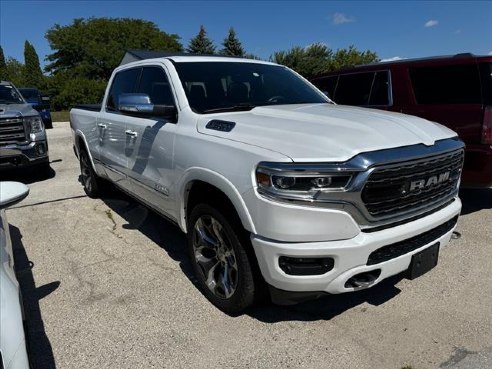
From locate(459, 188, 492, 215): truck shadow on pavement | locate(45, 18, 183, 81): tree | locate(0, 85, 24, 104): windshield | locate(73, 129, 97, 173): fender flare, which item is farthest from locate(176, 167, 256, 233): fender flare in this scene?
locate(45, 18, 183, 81): tree

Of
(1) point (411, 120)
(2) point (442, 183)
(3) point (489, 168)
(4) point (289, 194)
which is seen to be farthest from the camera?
(3) point (489, 168)

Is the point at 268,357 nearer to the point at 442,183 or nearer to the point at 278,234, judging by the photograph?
the point at 278,234

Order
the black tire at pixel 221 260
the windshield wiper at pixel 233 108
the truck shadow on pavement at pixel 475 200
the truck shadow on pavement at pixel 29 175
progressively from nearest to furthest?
1. the black tire at pixel 221 260
2. the windshield wiper at pixel 233 108
3. the truck shadow on pavement at pixel 475 200
4. the truck shadow on pavement at pixel 29 175

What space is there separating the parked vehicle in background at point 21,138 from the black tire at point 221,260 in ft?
16.5

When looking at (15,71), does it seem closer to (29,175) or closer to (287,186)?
(29,175)

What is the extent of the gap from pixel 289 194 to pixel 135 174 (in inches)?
87.1

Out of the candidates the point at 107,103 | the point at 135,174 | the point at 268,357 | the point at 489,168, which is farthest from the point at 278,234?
the point at 107,103

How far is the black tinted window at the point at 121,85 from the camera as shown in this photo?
4.67 m

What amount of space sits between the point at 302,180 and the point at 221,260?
40.2 inches

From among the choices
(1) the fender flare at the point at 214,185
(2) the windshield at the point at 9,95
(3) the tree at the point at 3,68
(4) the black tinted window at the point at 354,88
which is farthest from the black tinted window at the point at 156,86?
(3) the tree at the point at 3,68

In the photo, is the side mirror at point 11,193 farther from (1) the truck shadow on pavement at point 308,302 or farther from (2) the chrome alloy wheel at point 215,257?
(1) the truck shadow on pavement at point 308,302

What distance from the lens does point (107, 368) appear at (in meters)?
2.57

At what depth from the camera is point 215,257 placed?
3.16m

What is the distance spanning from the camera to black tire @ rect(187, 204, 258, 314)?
8.98 feet
